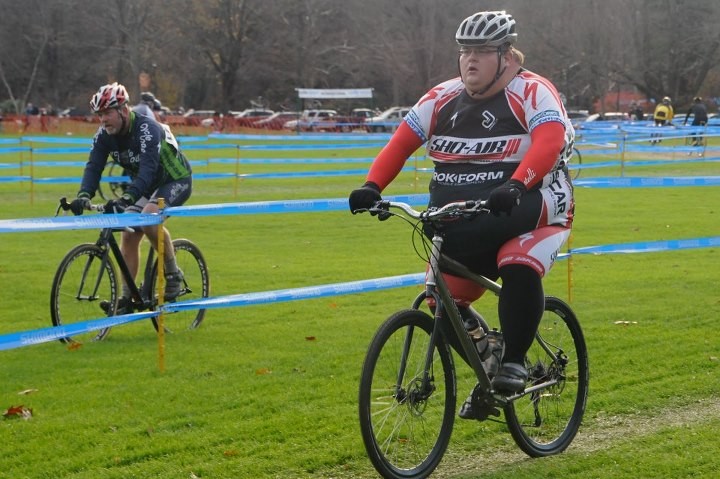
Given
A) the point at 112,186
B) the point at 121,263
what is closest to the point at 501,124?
the point at 121,263

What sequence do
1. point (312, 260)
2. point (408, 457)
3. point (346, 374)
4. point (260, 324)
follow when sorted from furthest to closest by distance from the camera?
point (312, 260) → point (260, 324) → point (346, 374) → point (408, 457)

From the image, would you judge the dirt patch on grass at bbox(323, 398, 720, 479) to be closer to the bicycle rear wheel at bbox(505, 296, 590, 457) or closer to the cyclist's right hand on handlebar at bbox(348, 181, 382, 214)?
the bicycle rear wheel at bbox(505, 296, 590, 457)

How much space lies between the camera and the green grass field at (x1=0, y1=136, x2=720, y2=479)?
19.3 feet

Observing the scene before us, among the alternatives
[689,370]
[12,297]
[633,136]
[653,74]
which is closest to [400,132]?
[689,370]

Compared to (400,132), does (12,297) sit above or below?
below

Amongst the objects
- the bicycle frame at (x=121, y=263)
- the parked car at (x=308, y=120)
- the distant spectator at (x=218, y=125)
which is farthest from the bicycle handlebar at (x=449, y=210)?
the parked car at (x=308, y=120)

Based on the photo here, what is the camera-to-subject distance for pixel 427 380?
5434 millimetres

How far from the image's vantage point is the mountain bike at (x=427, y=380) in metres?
5.22

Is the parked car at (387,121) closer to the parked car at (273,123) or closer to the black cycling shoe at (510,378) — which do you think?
the parked car at (273,123)

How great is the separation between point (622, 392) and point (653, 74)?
237 feet

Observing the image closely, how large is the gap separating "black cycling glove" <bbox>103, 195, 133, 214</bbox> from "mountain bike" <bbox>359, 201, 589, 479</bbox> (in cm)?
371

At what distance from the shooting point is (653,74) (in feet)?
250

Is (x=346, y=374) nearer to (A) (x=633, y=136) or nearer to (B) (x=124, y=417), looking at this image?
(B) (x=124, y=417)

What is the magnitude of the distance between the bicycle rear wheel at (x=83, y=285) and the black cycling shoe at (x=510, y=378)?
429 cm
